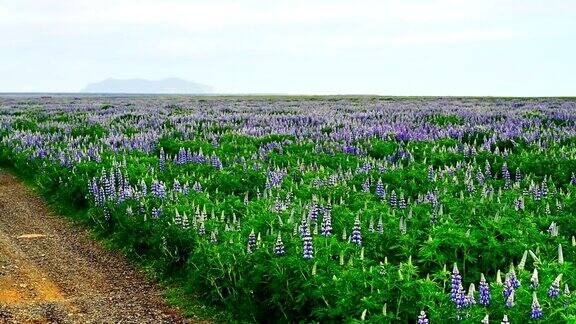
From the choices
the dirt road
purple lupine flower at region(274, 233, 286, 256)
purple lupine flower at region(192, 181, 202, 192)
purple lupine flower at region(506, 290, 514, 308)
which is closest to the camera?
purple lupine flower at region(506, 290, 514, 308)

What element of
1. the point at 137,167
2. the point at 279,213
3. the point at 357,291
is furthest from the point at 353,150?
Result: the point at 357,291

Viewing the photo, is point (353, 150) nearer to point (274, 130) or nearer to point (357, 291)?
point (274, 130)

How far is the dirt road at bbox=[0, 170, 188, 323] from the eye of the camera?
7.71 metres

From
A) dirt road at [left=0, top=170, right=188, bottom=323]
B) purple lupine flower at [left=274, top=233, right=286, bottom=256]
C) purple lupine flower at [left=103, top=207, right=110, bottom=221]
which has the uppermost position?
purple lupine flower at [left=274, top=233, right=286, bottom=256]

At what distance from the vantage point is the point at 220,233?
8.27 metres

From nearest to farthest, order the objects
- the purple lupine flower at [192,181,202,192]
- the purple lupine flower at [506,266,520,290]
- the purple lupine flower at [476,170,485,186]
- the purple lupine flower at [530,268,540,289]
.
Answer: the purple lupine flower at [530,268,540,289], the purple lupine flower at [506,266,520,290], the purple lupine flower at [192,181,202,192], the purple lupine flower at [476,170,485,186]

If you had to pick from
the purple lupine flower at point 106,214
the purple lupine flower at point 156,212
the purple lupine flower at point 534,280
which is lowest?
the purple lupine flower at point 106,214

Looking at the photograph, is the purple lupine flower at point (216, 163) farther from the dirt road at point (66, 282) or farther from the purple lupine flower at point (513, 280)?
the purple lupine flower at point (513, 280)

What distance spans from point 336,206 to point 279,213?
799 millimetres

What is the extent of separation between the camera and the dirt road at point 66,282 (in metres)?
7.71

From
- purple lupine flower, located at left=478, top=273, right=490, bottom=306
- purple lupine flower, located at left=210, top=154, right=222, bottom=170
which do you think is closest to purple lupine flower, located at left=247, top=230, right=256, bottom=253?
purple lupine flower, located at left=478, top=273, right=490, bottom=306

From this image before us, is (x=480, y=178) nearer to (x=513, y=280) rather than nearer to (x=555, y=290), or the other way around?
(x=513, y=280)

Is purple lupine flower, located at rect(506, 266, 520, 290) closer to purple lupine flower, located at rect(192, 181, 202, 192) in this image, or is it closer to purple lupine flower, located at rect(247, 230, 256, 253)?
purple lupine flower, located at rect(247, 230, 256, 253)

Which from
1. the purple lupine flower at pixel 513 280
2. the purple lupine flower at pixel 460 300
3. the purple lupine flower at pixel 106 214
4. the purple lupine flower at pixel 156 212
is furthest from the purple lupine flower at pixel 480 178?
the purple lupine flower at pixel 106 214
